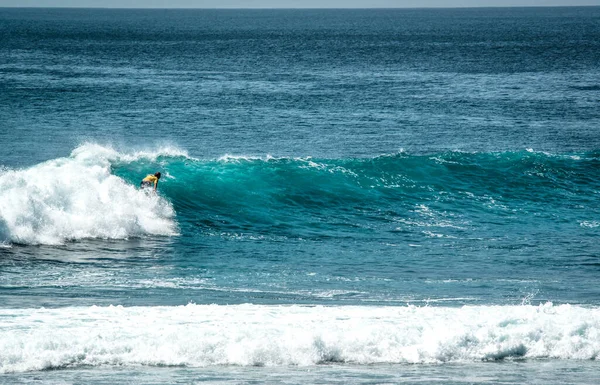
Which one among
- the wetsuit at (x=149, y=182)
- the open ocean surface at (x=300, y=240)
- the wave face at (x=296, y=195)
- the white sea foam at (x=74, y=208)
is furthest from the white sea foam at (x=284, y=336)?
the wetsuit at (x=149, y=182)

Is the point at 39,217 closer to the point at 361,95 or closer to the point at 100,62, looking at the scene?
the point at 361,95

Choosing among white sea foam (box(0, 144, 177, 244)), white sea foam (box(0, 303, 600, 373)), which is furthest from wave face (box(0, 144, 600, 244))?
white sea foam (box(0, 303, 600, 373))

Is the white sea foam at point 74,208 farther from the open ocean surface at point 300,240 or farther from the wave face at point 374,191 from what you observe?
the wave face at point 374,191

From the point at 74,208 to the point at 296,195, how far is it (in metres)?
7.98

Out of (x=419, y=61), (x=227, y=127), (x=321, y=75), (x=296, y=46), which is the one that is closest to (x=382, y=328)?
(x=227, y=127)

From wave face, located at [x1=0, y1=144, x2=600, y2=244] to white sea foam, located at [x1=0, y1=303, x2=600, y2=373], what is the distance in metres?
8.65

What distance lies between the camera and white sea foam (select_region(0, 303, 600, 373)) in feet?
48.9

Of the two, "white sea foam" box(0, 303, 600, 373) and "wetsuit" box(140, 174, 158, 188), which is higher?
"wetsuit" box(140, 174, 158, 188)

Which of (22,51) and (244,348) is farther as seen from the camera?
(22,51)

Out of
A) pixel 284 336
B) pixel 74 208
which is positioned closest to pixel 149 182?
pixel 74 208

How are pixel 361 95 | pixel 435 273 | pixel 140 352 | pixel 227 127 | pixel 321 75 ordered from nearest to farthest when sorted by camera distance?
pixel 140 352, pixel 435 273, pixel 227 127, pixel 361 95, pixel 321 75

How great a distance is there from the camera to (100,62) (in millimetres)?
87625

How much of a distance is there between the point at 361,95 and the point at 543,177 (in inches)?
1067

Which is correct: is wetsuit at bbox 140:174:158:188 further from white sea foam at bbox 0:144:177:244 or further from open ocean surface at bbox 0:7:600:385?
open ocean surface at bbox 0:7:600:385
